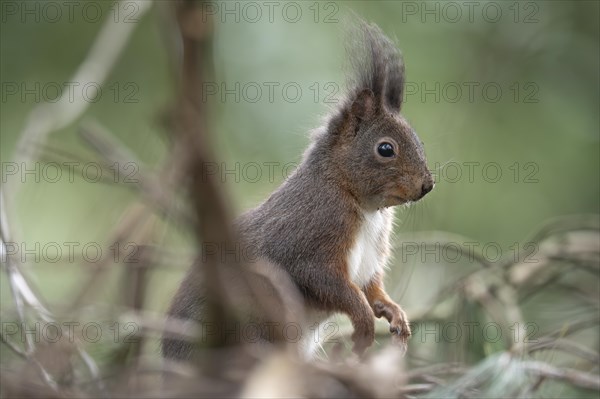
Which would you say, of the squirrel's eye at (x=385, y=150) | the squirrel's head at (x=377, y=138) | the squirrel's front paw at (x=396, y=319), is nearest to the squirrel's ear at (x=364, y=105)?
the squirrel's head at (x=377, y=138)

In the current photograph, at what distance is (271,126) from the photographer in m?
8.59

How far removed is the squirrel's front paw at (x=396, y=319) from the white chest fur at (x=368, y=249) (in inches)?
6.3

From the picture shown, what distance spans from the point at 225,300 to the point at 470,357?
2.50 m

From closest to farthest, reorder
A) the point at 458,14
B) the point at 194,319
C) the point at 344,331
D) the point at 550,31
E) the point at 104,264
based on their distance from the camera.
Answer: the point at 104,264 < the point at 194,319 < the point at 344,331 < the point at 550,31 < the point at 458,14

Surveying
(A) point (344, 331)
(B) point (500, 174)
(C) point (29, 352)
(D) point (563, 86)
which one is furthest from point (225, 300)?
(D) point (563, 86)

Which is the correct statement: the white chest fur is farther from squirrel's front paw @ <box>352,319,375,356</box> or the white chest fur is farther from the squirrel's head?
squirrel's front paw @ <box>352,319,375,356</box>

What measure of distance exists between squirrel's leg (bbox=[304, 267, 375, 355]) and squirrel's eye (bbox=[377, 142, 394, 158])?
0.47 m

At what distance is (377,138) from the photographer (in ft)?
11.5

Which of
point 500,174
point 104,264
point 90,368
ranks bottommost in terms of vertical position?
point 500,174

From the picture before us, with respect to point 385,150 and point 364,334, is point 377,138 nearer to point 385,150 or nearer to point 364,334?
point 385,150

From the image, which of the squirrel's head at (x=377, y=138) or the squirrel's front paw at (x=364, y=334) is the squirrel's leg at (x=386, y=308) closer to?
the squirrel's front paw at (x=364, y=334)

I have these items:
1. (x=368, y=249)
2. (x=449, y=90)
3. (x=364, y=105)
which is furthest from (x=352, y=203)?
(x=449, y=90)

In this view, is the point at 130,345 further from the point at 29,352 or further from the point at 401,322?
the point at 401,322

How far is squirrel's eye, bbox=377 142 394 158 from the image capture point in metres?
3.46
